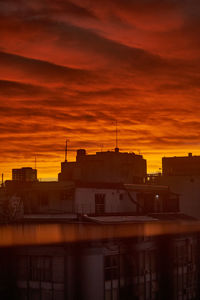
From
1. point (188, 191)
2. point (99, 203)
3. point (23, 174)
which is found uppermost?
point (23, 174)

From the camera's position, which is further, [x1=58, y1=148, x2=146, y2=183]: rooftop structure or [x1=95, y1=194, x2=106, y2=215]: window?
[x1=58, y1=148, x2=146, y2=183]: rooftop structure

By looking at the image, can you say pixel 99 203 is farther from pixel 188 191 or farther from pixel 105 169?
pixel 105 169

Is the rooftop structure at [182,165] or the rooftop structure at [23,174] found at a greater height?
the rooftop structure at [182,165]

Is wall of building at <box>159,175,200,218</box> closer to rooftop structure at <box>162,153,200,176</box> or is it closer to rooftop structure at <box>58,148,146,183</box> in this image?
rooftop structure at <box>162,153,200,176</box>

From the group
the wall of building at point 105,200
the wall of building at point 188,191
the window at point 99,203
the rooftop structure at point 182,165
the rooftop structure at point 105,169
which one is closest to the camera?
the wall of building at point 105,200

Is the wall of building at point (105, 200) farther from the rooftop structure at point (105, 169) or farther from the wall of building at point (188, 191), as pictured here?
the rooftop structure at point (105, 169)

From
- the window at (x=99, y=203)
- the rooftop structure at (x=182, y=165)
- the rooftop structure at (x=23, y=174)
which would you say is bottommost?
the window at (x=99, y=203)

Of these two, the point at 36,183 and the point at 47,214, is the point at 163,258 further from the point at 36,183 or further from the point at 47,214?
the point at 36,183

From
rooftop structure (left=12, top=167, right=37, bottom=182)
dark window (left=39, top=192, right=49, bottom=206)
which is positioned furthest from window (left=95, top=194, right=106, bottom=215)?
rooftop structure (left=12, top=167, right=37, bottom=182)

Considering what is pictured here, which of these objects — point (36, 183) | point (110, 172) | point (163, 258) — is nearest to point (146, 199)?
point (36, 183)

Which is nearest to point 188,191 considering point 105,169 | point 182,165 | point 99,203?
point 182,165

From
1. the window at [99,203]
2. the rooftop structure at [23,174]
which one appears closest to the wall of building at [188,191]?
the window at [99,203]

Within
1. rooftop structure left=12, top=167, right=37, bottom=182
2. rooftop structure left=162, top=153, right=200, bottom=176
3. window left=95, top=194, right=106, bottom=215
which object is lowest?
window left=95, top=194, right=106, bottom=215

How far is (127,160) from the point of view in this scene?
194 ft
